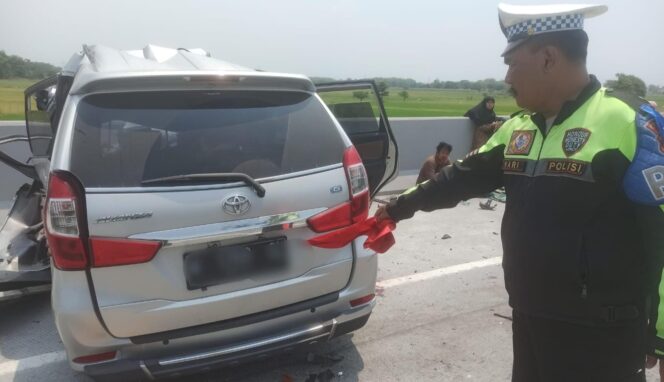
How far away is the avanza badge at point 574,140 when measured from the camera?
1.53 meters

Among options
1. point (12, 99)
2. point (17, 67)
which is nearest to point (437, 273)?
point (12, 99)

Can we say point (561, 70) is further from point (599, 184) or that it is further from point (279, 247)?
point (279, 247)

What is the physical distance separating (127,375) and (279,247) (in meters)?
0.90

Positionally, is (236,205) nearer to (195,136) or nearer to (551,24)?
(195,136)

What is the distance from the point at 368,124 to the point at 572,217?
2.99m

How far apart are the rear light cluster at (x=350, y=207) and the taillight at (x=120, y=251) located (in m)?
0.77

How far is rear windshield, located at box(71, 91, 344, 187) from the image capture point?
2293mm

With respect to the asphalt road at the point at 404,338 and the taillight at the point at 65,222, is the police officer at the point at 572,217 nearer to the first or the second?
the asphalt road at the point at 404,338

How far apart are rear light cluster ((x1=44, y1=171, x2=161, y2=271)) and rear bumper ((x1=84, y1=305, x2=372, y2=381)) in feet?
1.58

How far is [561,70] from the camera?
1.60m

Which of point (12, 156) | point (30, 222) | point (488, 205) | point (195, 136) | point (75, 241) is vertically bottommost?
point (488, 205)

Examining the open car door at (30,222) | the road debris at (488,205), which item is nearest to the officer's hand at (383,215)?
the open car door at (30,222)

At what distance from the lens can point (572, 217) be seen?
1.53 m

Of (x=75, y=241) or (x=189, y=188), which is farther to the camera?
(x=189, y=188)
